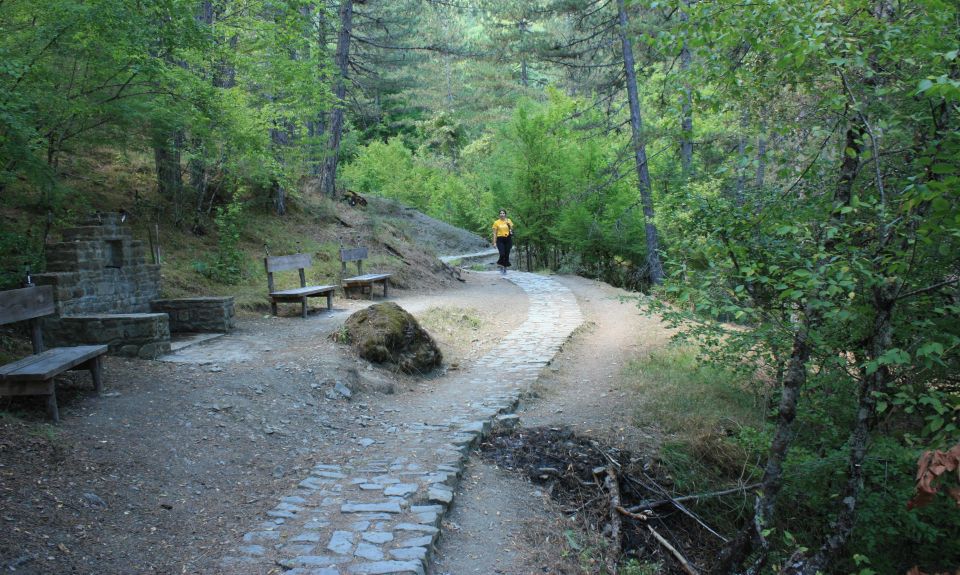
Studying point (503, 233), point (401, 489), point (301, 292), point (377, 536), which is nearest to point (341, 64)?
point (503, 233)

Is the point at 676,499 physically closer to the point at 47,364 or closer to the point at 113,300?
the point at 47,364

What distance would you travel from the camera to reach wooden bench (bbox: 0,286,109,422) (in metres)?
4.93

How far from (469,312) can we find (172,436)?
7.33 m

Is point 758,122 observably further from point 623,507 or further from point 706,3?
point 623,507

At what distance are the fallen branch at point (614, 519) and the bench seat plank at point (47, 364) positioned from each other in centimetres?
451

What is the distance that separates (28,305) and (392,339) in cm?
390

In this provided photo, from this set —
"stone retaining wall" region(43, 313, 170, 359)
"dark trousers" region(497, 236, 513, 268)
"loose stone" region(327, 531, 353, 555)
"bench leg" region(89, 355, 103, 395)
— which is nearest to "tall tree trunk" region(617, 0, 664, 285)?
"dark trousers" region(497, 236, 513, 268)

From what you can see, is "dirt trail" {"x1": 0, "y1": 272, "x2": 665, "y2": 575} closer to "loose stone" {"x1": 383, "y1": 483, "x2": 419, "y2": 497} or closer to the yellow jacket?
"loose stone" {"x1": 383, "y1": 483, "x2": 419, "y2": 497}

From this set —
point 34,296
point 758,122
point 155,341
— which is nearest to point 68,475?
point 34,296

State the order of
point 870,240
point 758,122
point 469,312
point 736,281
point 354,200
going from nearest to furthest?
point 870,240
point 736,281
point 758,122
point 469,312
point 354,200

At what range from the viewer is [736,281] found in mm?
5250

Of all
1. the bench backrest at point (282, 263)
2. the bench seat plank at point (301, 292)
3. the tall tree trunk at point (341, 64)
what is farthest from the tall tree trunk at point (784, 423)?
the tall tree trunk at point (341, 64)

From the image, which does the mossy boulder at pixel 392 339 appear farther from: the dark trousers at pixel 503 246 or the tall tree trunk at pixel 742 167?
the dark trousers at pixel 503 246

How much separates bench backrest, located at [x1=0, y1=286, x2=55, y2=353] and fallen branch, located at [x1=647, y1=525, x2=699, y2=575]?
18.7 ft
